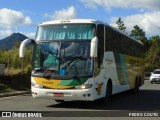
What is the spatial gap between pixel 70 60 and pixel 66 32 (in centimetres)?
Answer: 125

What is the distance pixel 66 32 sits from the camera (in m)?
16.0

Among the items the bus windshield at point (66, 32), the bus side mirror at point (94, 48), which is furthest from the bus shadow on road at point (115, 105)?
the bus windshield at point (66, 32)

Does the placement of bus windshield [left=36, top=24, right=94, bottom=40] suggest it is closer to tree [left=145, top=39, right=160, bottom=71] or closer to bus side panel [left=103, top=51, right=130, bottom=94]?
bus side panel [left=103, top=51, right=130, bottom=94]

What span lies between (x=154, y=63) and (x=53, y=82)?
240ft

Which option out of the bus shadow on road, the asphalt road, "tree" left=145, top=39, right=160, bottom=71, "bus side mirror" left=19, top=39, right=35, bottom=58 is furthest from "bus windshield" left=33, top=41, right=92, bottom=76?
"tree" left=145, top=39, right=160, bottom=71

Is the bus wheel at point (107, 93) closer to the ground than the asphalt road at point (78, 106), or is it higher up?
higher up

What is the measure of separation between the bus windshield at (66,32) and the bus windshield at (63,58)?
237 mm

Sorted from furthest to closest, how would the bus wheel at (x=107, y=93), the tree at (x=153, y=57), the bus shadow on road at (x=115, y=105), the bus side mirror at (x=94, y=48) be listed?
the tree at (x=153, y=57) → the bus wheel at (x=107, y=93) → the bus shadow on road at (x=115, y=105) → the bus side mirror at (x=94, y=48)

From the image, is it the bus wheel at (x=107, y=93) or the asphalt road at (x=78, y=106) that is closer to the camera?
the asphalt road at (x=78, y=106)

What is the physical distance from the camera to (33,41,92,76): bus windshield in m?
15.3

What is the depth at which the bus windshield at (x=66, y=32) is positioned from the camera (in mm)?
15766

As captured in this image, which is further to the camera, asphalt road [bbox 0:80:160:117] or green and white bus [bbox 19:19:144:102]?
green and white bus [bbox 19:19:144:102]

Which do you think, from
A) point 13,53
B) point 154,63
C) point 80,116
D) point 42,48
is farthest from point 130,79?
point 154,63

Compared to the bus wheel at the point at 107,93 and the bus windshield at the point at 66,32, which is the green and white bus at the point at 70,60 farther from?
the bus wheel at the point at 107,93
